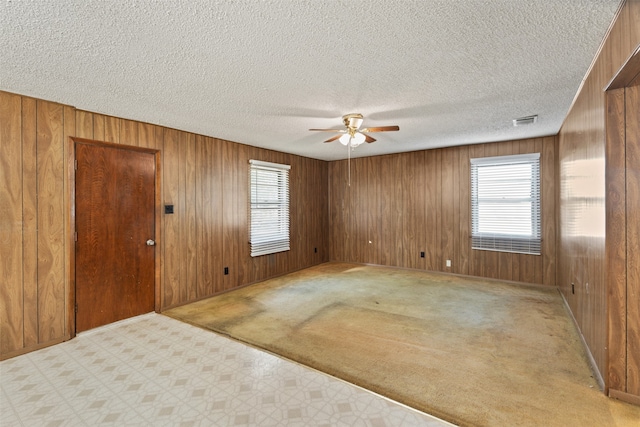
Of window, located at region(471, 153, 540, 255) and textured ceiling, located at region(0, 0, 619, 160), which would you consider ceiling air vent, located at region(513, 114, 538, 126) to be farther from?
window, located at region(471, 153, 540, 255)

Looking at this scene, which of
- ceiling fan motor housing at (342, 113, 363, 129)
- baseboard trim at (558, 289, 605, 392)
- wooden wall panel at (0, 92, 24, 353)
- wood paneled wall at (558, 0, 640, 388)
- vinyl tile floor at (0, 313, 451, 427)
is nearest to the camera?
wood paneled wall at (558, 0, 640, 388)

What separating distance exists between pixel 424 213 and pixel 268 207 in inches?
117

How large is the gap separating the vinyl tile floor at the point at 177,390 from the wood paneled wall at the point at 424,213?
395 cm

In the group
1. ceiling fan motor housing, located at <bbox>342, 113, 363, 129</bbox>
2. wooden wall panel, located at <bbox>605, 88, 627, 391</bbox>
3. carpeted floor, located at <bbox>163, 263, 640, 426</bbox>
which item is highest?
ceiling fan motor housing, located at <bbox>342, 113, 363, 129</bbox>

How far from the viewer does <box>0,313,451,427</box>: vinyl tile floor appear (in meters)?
1.83

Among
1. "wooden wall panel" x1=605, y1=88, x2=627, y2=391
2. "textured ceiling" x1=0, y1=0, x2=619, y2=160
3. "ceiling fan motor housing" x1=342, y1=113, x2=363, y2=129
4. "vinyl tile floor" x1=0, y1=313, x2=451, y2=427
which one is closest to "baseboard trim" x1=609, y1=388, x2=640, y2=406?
"wooden wall panel" x1=605, y1=88, x2=627, y2=391

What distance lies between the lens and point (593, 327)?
2.32 meters

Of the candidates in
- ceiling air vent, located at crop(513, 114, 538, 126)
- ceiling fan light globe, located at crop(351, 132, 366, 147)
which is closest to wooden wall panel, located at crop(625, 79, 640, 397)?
ceiling air vent, located at crop(513, 114, 538, 126)

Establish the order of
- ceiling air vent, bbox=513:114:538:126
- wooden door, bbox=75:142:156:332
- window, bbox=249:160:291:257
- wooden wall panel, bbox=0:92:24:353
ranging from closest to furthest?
wooden wall panel, bbox=0:92:24:353 < wooden door, bbox=75:142:156:332 < ceiling air vent, bbox=513:114:538:126 < window, bbox=249:160:291:257

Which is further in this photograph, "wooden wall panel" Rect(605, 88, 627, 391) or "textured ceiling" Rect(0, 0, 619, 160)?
"wooden wall panel" Rect(605, 88, 627, 391)

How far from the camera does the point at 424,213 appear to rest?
223 inches

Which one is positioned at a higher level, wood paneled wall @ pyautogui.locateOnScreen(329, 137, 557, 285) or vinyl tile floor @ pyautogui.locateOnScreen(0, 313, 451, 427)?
wood paneled wall @ pyautogui.locateOnScreen(329, 137, 557, 285)

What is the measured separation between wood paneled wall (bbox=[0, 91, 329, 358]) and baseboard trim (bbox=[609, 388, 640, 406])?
14.1 feet

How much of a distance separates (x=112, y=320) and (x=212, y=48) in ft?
10.4
